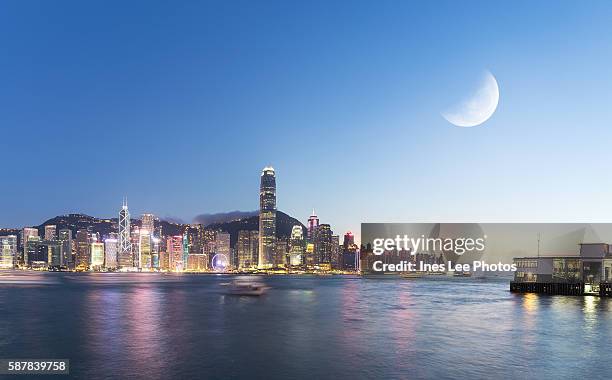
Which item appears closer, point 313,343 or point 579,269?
point 313,343

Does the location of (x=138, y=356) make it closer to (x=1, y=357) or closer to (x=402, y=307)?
(x=1, y=357)

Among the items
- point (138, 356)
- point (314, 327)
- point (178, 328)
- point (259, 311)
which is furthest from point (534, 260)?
point (138, 356)

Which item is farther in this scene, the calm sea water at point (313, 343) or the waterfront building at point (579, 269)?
the waterfront building at point (579, 269)

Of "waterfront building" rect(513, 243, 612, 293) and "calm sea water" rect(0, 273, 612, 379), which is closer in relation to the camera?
"calm sea water" rect(0, 273, 612, 379)

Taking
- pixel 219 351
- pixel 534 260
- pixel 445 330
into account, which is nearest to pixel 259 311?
pixel 445 330

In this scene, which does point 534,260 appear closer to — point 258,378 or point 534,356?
point 534,356

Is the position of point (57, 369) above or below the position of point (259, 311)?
above

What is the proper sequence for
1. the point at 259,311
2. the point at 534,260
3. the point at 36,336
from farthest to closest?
the point at 534,260 < the point at 259,311 < the point at 36,336

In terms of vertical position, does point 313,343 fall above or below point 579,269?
above

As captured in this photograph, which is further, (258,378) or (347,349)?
(347,349)

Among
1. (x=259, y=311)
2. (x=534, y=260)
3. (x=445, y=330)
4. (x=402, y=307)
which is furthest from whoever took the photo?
(x=534, y=260)
